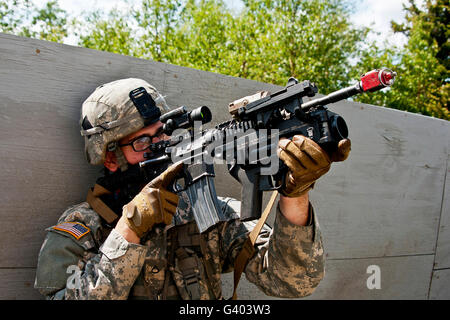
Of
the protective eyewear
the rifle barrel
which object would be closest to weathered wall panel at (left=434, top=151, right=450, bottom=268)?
the rifle barrel

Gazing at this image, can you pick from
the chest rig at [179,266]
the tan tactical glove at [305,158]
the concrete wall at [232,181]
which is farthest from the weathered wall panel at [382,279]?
the tan tactical glove at [305,158]

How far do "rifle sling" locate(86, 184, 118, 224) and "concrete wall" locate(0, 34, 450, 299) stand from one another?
0.37m

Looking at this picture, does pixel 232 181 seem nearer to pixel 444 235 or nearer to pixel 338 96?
pixel 338 96

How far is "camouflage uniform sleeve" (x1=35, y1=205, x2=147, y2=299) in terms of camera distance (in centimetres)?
167

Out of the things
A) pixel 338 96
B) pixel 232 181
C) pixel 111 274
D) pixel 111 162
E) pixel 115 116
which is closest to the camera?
pixel 338 96

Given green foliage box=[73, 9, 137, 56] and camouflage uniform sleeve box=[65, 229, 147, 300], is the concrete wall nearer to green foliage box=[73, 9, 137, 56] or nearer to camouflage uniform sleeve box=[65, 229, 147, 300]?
camouflage uniform sleeve box=[65, 229, 147, 300]

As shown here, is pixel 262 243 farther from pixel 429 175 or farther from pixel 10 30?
pixel 10 30

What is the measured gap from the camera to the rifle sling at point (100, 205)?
2.04 m

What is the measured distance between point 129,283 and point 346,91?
130cm

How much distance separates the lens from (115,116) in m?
2.10

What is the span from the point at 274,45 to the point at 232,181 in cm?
850

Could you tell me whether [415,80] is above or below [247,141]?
above

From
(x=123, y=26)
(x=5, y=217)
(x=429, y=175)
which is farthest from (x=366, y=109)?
(x=123, y=26)

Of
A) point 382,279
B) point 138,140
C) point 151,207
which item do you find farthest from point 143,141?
point 382,279
